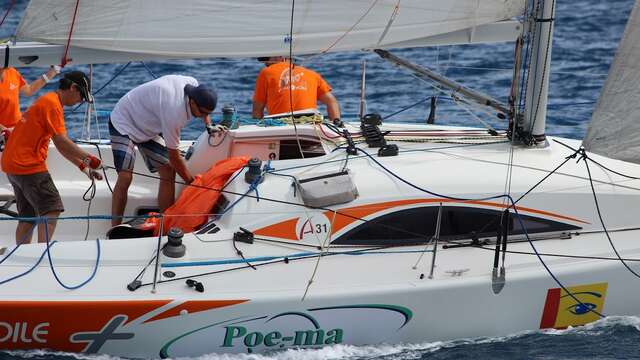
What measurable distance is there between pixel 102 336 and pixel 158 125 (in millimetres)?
2022

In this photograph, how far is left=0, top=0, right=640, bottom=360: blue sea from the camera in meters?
7.48

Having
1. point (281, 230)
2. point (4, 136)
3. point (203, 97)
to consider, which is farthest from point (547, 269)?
point (4, 136)

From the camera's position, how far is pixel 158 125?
332 inches

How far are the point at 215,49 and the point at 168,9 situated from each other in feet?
1.53

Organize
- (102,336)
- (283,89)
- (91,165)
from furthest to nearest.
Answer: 1. (283,89)
2. (91,165)
3. (102,336)

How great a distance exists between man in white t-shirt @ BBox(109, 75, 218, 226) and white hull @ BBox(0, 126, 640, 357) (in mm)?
637

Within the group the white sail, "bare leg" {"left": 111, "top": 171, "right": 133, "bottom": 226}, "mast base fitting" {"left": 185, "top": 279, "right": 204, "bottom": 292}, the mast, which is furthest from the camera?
"bare leg" {"left": 111, "top": 171, "right": 133, "bottom": 226}

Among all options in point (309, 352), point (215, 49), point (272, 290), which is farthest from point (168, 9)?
point (309, 352)

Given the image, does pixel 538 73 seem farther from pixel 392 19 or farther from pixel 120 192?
pixel 120 192

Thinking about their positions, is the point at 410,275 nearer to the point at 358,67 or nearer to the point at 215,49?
the point at 215,49

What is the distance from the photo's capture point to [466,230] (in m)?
8.00

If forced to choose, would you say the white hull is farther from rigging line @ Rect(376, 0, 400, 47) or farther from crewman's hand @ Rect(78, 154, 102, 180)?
rigging line @ Rect(376, 0, 400, 47)

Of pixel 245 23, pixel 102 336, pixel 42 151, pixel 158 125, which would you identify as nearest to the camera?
pixel 102 336

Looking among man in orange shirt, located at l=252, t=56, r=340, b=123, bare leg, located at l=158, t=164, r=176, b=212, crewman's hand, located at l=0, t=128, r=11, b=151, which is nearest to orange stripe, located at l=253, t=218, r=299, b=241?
bare leg, located at l=158, t=164, r=176, b=212
